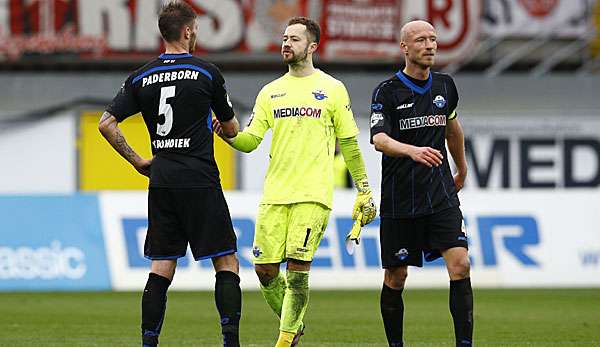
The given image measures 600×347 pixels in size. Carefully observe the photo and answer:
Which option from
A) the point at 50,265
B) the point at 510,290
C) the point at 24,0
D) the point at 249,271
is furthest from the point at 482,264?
the point at 24,0

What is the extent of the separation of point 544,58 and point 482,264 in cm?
1003

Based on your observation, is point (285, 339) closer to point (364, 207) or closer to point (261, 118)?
point (364, 207)

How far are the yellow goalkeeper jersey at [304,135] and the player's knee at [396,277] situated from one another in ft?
2.12

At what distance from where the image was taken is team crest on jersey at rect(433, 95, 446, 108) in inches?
363

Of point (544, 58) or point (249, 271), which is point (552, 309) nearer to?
point (249, 271)

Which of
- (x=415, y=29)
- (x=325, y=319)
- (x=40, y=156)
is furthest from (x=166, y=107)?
(x=40, y=156)

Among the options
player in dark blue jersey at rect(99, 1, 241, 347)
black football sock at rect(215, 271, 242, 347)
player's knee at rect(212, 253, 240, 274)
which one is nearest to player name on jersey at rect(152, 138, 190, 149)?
player in dark blue jersey at rect(99, 1, 241, 347)

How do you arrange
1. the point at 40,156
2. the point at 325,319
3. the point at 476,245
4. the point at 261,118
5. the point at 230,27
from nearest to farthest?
the point at 261,118, the point at 325,319, the point at 476,245, the point at 230,27, the point at 40,156

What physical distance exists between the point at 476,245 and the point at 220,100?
10.0 m

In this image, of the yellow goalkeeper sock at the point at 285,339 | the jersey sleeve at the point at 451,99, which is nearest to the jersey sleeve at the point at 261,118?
the jersey sleeve at the point at 451,99

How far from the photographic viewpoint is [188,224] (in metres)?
8.64

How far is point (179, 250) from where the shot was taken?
8.73 meters

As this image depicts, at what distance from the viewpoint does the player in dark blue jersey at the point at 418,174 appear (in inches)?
360

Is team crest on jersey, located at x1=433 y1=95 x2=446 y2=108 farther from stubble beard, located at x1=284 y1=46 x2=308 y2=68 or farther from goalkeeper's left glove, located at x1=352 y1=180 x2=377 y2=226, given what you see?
stubble beard, located at x1=284 y1=46 x2=308 y2=68
